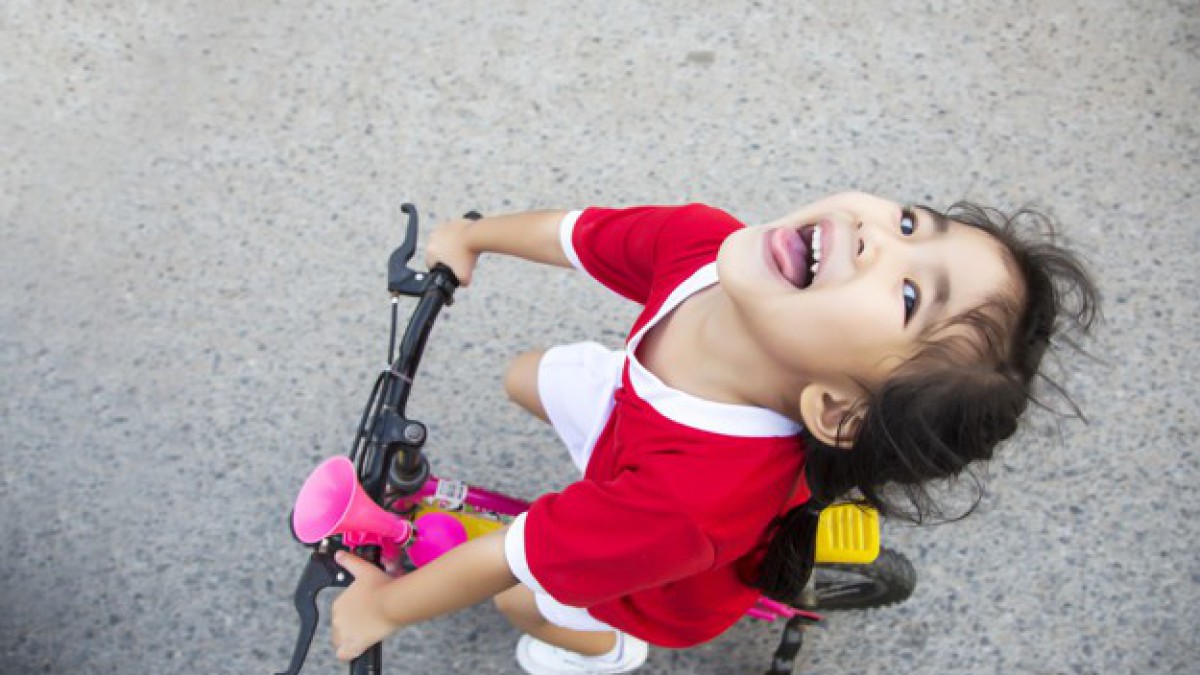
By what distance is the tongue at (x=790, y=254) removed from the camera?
3.27 feet

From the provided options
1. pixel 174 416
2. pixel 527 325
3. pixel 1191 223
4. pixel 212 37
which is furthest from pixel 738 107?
pixel 174 416

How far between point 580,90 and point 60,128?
3.39 ft

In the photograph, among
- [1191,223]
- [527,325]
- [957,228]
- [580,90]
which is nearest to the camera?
[957,228]

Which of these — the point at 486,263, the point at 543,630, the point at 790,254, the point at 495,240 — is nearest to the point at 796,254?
the point at 790,254

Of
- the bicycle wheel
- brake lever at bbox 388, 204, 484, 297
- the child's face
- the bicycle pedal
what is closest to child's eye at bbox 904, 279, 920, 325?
the child's face

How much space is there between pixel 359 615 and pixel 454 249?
45 centimetres

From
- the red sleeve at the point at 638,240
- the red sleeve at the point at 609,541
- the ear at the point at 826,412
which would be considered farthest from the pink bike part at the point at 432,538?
the ear at the point at 826,412

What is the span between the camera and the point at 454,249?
127cm

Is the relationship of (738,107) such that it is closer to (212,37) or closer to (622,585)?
(212,37)

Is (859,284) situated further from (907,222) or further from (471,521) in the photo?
(471,521)

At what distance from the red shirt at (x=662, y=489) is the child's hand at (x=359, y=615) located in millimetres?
187

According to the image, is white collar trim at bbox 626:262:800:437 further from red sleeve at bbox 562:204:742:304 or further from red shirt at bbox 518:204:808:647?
red sleeve at bbox 562:204:742:304

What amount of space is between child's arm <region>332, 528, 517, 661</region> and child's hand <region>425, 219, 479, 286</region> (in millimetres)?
355

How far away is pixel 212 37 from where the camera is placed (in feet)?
6.99
